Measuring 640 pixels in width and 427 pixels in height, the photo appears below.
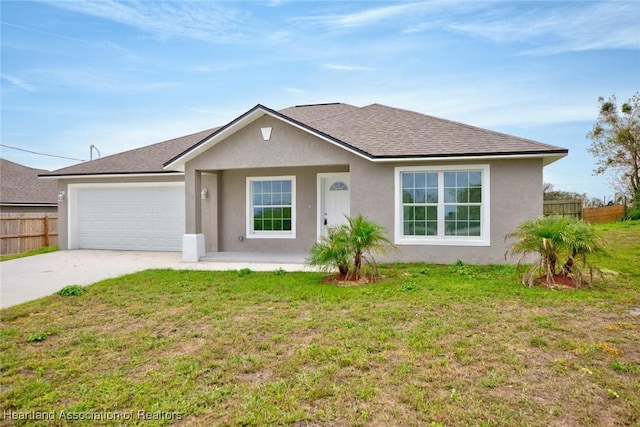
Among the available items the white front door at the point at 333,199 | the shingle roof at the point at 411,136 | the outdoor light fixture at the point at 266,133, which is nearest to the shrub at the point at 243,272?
the white front door at the point at 333,199

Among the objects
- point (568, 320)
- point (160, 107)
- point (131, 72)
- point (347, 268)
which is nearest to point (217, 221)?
point (347, 268)

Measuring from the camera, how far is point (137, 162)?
51.6 feet

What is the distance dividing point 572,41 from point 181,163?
14.0 metres

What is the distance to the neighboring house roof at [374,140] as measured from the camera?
10.8 m

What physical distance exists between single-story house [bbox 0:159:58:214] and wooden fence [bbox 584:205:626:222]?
31362 millimetres

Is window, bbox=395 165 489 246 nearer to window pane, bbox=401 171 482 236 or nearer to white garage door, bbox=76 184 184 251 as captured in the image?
window pane, bbox=401 171 482 236

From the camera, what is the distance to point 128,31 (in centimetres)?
1327

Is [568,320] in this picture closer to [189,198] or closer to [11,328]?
[11,328]

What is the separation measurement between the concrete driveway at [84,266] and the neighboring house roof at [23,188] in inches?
337

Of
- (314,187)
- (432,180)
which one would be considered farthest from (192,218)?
(432,180)

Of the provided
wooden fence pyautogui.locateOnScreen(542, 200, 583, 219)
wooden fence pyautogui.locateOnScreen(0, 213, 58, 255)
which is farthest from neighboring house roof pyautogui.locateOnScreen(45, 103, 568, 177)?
wooden fence pyautogui.locateOnScreen(542, 200, 583, 219)

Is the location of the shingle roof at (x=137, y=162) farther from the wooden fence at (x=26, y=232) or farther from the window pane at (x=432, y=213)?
the window pane at (x=432, y=213)

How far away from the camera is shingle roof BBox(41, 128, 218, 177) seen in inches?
594

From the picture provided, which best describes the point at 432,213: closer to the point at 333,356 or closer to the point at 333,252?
the point at 333,252
